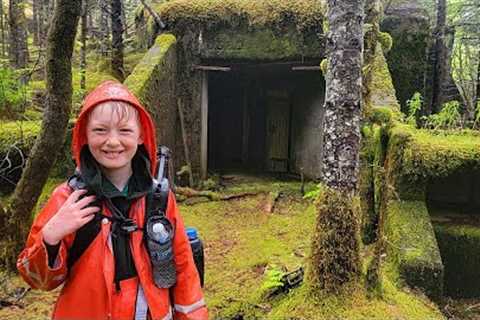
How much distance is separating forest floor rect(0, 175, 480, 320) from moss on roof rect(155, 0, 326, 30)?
358 centimetres

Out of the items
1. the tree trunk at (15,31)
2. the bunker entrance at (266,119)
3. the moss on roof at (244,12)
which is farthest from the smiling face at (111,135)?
the tree trunk at (15,31)

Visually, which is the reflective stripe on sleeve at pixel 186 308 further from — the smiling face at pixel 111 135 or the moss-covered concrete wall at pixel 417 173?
the moss-covered concrete wall at pixel 417 173

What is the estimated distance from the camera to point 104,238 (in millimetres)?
2039

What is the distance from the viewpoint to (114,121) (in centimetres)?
207

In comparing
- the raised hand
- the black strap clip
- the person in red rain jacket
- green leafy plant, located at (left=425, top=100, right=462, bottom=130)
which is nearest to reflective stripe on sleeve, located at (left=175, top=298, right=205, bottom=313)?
the person in red rain jacket

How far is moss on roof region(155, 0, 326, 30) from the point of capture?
966 cm

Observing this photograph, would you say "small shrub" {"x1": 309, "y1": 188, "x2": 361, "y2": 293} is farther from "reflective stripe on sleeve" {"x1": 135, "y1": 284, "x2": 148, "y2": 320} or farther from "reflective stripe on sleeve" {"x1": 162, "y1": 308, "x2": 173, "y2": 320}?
"reflective stripe on sleeve" {"x1": 135, "y1": 284, "x2": 148, "y2": 320}

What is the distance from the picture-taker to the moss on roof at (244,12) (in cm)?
966

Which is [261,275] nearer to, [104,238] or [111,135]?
[104,238]

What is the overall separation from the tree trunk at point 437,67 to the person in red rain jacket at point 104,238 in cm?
1134

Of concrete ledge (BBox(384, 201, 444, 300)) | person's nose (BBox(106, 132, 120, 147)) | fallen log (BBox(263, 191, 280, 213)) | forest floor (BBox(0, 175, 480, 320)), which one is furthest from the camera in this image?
fallen log (BBox(263, 191, 280, 213))

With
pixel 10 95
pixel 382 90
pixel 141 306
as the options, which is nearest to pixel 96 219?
pixel 141 306

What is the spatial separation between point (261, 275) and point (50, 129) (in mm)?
3149

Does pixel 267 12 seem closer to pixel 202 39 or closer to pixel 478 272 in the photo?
pixel 202 39
